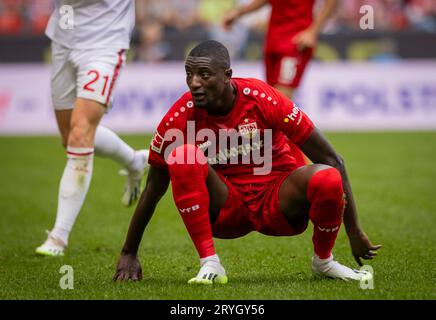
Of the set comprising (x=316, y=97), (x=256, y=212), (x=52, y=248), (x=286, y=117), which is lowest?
(x=316, y=97)

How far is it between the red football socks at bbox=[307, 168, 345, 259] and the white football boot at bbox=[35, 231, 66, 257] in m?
2.28

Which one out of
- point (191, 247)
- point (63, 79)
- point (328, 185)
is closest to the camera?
point (328, 185)

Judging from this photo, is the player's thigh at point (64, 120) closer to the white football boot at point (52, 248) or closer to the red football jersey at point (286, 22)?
the white football boot at point (52, 248)

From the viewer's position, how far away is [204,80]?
485 cm

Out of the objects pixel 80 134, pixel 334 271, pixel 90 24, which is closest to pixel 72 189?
pixel 80 134

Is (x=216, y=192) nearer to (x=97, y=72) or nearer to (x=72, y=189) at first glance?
(x=72, y=189)

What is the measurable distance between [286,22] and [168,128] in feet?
13.8

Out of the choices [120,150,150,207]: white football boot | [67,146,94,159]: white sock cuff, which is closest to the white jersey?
[67,146,94,159]: white sock cuff

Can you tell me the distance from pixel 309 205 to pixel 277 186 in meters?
0.23

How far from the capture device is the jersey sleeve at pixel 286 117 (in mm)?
4938

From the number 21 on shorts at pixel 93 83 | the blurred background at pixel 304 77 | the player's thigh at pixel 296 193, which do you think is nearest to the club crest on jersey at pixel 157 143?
the player's thigh at pixel 296 193

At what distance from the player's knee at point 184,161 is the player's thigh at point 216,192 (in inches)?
8.4
